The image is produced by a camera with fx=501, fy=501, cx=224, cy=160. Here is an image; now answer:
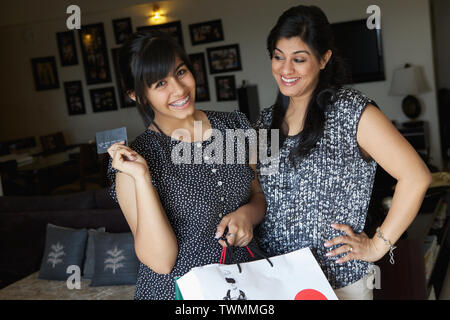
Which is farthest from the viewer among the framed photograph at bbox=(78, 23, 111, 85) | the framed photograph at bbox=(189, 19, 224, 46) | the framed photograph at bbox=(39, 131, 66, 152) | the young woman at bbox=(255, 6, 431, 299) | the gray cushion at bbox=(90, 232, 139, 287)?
the framed photograph at bbox=(78, 23, 111, 85)

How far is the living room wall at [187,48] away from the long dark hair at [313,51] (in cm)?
546

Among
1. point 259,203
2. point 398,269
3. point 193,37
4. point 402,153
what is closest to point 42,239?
point 398,269

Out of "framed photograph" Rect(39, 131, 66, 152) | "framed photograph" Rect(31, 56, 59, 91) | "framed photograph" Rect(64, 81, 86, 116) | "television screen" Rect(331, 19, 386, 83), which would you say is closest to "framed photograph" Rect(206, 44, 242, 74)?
"television screen" Rect(331, 19, 386, 83)

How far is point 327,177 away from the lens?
1402 mm

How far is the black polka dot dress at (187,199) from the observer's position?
1.27 meters

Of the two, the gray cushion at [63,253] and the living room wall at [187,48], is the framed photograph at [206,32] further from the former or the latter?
the gray cushion at [63,253]

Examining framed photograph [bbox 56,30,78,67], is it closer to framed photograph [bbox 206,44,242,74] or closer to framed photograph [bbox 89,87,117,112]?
framed photograph [bbox 89,87,117,112]

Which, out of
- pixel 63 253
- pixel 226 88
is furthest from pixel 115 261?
pixel 226 88

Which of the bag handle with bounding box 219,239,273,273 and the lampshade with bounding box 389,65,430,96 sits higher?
the lampshade with bounding box 389,65,430,96

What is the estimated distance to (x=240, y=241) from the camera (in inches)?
51.1

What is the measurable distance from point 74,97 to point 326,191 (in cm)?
743

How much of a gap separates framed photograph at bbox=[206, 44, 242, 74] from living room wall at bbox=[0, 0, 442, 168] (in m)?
0.09

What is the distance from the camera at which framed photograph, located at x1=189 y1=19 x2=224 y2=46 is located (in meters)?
7.23

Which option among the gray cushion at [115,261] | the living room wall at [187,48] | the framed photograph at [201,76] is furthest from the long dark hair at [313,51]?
the framed photograph at [201,76]
